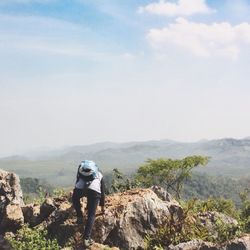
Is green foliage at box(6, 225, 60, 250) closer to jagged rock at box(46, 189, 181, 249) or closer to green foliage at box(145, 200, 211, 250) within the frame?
jagged rock at box(46, 189, 181, 249)

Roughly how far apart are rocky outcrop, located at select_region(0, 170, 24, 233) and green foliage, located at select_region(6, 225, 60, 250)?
106cm

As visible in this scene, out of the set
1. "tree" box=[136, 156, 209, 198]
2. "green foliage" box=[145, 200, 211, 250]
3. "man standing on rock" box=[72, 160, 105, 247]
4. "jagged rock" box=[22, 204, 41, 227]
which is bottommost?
"tree" box=[136, 156, 209, 198]

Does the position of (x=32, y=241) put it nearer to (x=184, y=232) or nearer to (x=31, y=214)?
(x=31, y=214)

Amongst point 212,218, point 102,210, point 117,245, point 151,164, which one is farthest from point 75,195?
point 151,164

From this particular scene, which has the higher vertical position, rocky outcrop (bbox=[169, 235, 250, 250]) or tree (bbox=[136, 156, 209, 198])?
rocky outcrop (bbox=[169, 235, 250, 250])

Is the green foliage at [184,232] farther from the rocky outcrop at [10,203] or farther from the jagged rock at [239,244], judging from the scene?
the rocky outcrop at [10,203]

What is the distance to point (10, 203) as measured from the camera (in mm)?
15039

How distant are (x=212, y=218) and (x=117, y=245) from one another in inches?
132

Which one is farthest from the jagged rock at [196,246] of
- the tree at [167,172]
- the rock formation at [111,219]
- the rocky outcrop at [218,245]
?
the tree at [167,172]

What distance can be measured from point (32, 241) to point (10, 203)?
3.39m

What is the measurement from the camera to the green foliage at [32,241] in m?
11.7

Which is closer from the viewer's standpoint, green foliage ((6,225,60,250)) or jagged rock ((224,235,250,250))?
jagged rock ((224,235,250,250))

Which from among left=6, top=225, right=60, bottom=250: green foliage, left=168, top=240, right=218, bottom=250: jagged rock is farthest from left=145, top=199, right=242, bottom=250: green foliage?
left=6, top=225, right=60, bottom=250: green foliage

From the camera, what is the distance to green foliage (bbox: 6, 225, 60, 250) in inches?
461
